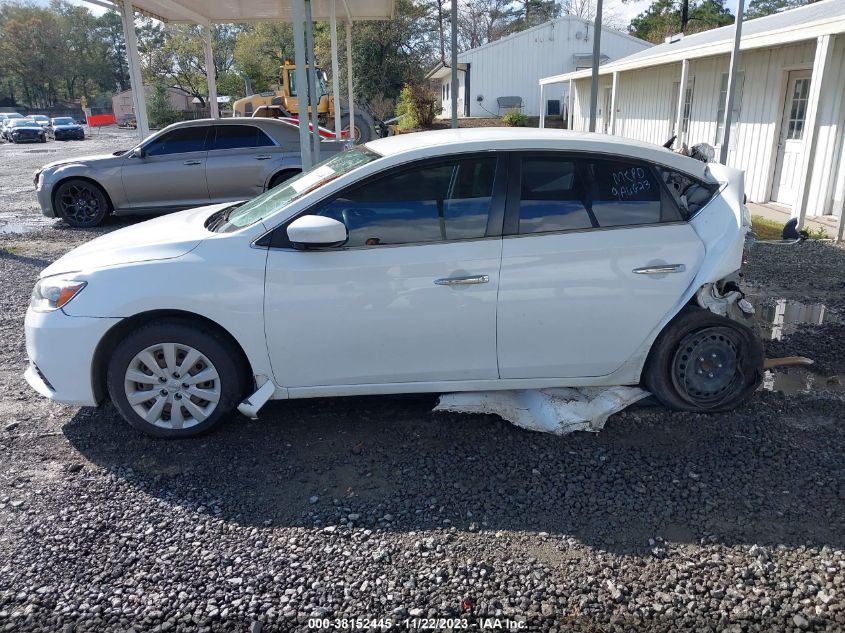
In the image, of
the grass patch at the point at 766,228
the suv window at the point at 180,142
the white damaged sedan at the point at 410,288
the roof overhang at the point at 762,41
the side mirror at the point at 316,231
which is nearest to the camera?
the side mirror at the point at 316,231

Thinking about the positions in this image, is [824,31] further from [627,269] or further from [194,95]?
[194,95]

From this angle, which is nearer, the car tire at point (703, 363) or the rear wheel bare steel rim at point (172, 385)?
the rear wheel bare steel rim at point (172, 385)

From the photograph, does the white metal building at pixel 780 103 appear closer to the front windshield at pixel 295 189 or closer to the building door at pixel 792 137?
the building door at pixel 792 137

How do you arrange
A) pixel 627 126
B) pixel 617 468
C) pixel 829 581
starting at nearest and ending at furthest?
pixel 829 581, pixel 617 468, pixel 627 126

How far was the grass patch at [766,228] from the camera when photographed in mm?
9805

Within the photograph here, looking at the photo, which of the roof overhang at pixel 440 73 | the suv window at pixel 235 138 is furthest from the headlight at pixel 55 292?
the roof overhang at pixel 440 73

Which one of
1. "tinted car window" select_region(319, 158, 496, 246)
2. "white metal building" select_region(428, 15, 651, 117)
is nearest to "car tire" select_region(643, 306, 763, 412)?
"tinted car window" select_region(319, 158, 496, 246)

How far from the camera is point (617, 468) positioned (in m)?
3.75

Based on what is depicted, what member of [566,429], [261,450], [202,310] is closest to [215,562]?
[261,450]

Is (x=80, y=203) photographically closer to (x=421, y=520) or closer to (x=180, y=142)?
(x=180, y=142)

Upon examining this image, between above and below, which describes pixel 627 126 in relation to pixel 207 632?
above

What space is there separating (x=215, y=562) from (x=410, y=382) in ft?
4.87

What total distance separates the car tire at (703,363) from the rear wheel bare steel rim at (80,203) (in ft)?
31.8

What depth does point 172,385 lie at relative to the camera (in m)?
3.99
